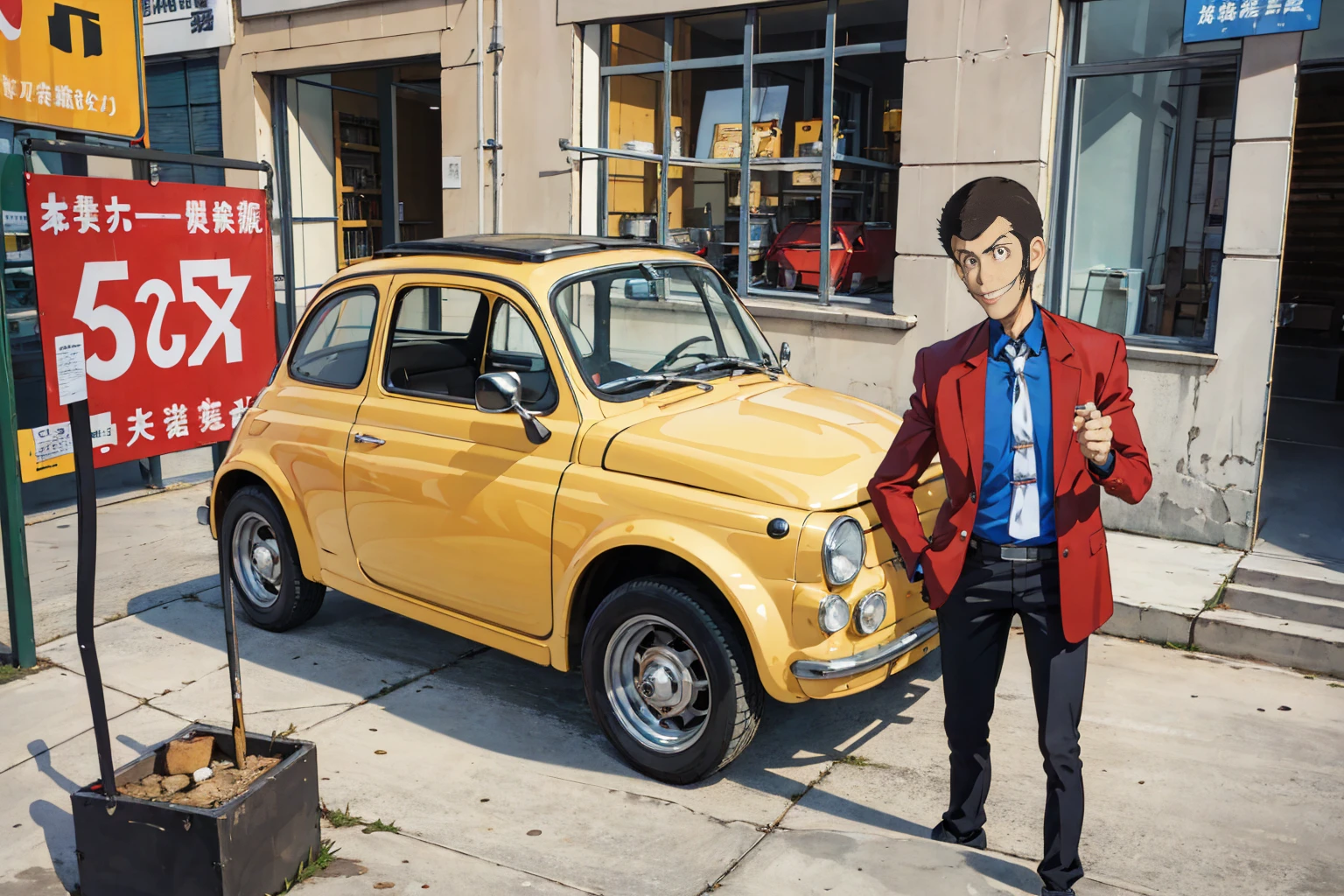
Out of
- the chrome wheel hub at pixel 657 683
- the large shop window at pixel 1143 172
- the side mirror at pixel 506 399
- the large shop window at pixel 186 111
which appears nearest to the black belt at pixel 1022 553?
the chrome wheel hub at pixel 657 683

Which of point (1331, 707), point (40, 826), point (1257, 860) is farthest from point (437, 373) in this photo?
point (1331, 707)

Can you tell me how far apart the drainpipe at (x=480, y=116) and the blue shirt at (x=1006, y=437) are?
8.06 metres

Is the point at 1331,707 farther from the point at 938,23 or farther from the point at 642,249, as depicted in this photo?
the point at 938,23

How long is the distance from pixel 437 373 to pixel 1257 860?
397 cm

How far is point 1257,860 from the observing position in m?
3.93

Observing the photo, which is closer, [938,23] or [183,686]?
[183,686]

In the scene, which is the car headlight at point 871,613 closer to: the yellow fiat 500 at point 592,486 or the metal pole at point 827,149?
the yellow fiat 500 at point 592,486

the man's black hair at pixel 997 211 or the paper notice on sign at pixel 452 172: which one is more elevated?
the paper notice on sign at pixel 452 172

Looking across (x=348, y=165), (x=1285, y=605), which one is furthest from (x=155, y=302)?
(x=348, y=165)

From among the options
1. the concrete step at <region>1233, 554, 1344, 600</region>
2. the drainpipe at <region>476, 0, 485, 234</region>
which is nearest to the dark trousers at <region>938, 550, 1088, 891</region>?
the concrete step at <region>1233, 554, 1344, 600</region>

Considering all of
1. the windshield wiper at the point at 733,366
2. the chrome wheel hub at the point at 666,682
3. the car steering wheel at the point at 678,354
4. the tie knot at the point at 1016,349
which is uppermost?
the tie knot at the point at 1016,349

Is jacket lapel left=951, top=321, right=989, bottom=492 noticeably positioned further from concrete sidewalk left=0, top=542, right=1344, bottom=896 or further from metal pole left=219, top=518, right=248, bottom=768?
metal pole left=219, top=518, right=248, bottom=768

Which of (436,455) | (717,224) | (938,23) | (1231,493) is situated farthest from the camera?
(717,224)

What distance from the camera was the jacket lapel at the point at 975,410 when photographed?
352 centimetres
